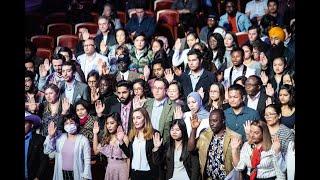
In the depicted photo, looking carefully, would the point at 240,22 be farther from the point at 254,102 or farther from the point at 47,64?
the point at 47,64

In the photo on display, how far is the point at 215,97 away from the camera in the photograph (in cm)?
502

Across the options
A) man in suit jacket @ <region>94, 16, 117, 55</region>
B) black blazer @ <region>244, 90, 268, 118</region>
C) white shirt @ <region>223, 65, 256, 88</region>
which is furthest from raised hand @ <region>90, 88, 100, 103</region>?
black blazer @ <region>244, 90, 268, 118</region>

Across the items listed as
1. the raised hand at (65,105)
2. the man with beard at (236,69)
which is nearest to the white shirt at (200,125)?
the man with beard at (236,69)

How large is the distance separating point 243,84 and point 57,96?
1.58m

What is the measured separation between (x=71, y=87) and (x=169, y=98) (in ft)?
2.84

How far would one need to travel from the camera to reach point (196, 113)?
199 inches

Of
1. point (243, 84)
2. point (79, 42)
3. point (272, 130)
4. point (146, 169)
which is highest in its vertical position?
point (79, 42)

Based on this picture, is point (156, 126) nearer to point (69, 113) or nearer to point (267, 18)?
point (69, 113)

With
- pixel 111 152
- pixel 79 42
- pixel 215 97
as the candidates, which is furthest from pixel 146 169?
pixel 79 42

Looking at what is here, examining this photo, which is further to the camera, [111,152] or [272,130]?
[111,152]

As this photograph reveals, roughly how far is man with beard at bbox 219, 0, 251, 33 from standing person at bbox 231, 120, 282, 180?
74cm

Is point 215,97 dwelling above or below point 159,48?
below

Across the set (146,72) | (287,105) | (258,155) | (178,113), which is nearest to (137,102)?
(146,72)
